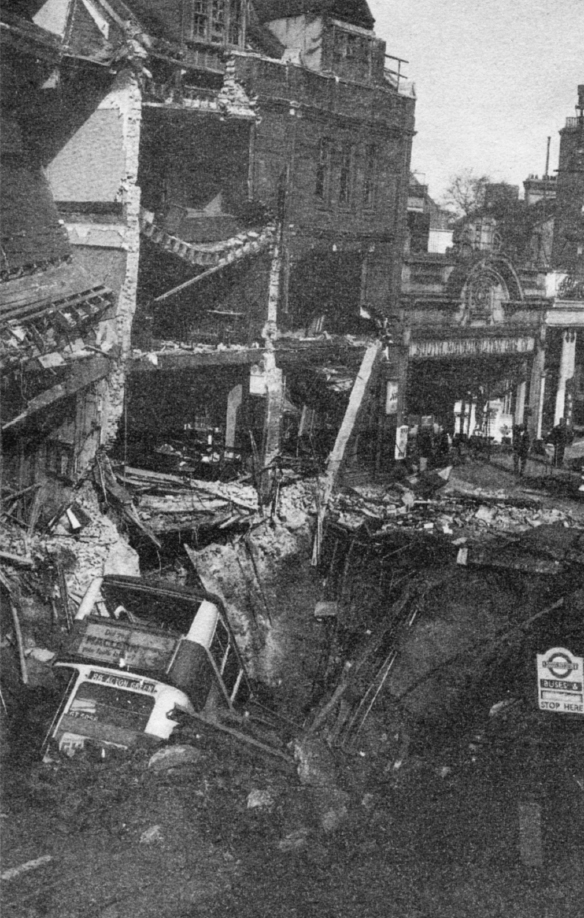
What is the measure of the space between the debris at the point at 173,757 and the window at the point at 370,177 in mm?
22287

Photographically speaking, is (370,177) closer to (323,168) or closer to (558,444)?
(323,168)

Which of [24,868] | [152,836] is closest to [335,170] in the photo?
[152,836]

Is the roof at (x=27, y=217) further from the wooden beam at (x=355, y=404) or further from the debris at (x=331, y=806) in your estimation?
the debris at (x=331, y=806)

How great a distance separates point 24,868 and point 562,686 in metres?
6.78

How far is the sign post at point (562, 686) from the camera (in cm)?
1034

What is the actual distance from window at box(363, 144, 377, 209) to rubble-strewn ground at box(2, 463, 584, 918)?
20988 millimetres

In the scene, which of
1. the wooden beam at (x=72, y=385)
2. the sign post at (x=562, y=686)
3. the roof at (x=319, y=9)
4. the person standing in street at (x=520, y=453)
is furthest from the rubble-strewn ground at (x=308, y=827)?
the roof at (x=319, y=9)

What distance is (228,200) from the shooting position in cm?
2512

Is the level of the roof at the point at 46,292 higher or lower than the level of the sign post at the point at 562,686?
higher

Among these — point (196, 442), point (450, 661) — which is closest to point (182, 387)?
point (196, 442)

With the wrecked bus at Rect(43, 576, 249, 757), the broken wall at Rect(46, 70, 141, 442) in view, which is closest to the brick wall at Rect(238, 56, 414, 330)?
the broken wall at Rect(46, 70, 141, 442)

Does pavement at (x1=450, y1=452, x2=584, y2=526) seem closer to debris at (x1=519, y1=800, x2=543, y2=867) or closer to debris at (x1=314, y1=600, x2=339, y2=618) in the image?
debris at (x1=314, y1=600, x2=339, y2=618)

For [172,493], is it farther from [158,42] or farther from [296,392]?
[158,42]

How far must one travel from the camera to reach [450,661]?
13.0 meters
